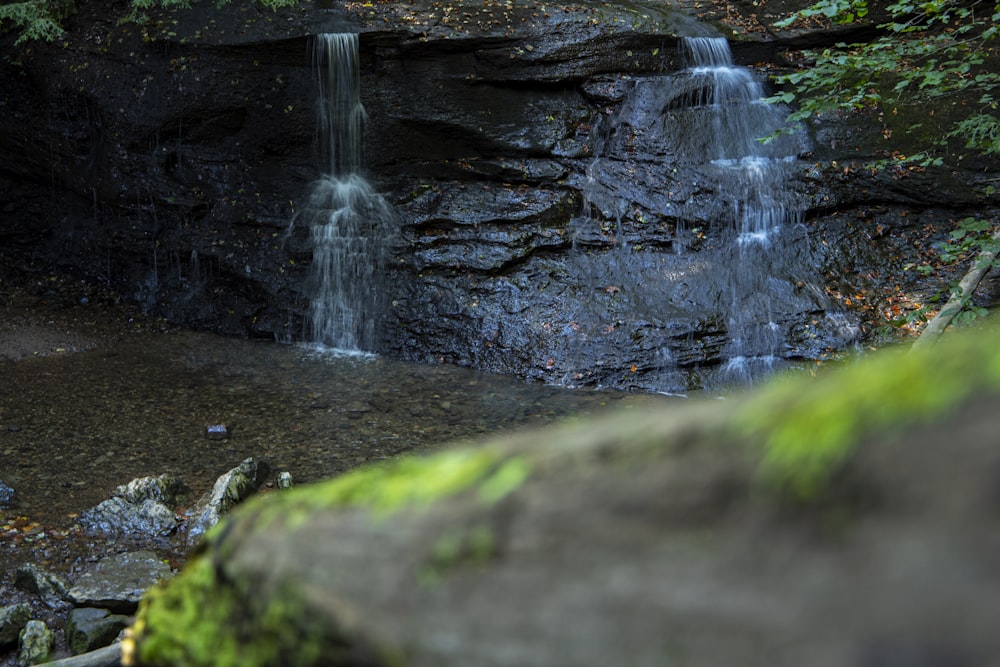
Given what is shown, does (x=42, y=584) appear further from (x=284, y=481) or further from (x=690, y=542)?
(x=690, y=542)

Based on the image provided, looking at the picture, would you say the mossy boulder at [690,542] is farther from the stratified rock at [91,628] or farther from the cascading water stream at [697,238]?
the cascading water stream at [697,238]

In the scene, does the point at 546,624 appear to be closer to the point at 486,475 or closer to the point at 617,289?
the point at 486,475

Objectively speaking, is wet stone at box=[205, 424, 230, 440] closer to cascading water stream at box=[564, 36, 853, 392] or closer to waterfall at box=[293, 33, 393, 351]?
waterfall at box=[293, 33, 393, 351]

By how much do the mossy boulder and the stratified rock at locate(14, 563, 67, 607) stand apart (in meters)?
4.25

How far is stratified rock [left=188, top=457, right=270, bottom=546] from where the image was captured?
19.1 ft

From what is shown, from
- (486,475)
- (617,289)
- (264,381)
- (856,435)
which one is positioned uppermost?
(856,435)

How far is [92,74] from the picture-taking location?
11.3m

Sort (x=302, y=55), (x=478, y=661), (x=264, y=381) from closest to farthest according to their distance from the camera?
(x=478, y=661)
(x=264, y=381)
(x=302, y=55)

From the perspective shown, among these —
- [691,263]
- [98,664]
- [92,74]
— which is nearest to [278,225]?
[92,74]

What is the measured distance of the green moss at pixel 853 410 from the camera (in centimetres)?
105

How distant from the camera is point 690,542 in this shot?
1.14 meters

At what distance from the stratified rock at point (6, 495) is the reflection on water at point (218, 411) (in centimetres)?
7

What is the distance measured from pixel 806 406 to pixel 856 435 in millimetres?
102

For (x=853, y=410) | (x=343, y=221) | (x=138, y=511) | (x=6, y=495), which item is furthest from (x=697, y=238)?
(x=853, y=410)
